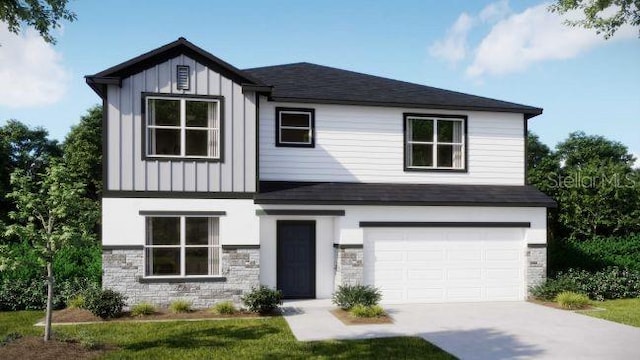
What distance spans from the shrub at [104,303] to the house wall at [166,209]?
1309 mm

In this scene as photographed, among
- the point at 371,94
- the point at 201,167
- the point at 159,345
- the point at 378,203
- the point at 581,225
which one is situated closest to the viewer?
the point at 159,345

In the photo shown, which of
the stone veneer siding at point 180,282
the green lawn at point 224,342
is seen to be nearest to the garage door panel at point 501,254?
the green lawn at point 224,342

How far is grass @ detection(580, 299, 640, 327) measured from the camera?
40.3ft

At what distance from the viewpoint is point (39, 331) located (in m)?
11.0

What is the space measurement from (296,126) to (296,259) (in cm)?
405

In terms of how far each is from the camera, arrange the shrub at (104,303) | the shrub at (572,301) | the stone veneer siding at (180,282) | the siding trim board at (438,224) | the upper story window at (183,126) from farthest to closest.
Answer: the siding trim board at (438,224), the shrub at (572,301), the upper story window at (183,126), the stone veneer siding at (180,282), the shrub at (104,303)

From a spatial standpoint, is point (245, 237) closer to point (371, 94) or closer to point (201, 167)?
point (201, 167)

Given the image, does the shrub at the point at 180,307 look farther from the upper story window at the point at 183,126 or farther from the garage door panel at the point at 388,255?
the garage door panel at the point at 388,255

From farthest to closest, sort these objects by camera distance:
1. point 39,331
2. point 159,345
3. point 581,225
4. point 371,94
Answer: point 581,225
point 371,94
point 39,331
point 159,345

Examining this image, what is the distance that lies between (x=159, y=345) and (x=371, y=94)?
33.0 feet

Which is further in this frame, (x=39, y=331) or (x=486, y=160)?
(x=486, y=160)

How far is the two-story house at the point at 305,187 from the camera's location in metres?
13.1

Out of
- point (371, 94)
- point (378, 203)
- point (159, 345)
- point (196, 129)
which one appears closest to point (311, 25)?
point (371, 94)

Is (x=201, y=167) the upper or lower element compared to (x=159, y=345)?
upper
